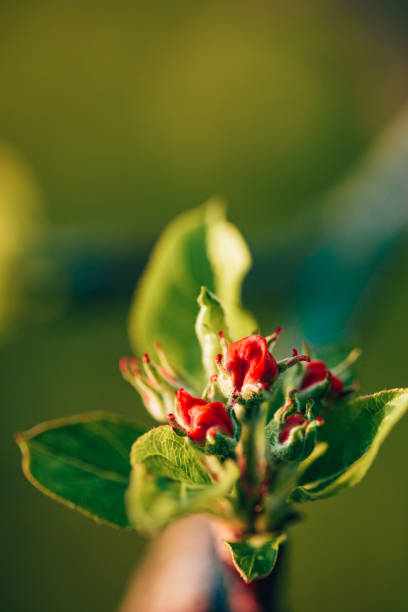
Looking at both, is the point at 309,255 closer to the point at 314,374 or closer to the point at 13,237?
the point at 13,237

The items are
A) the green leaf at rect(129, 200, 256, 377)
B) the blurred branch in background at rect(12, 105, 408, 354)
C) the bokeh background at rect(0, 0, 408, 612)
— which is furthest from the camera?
the bokeh background at rect(0, 0, 408, 612)

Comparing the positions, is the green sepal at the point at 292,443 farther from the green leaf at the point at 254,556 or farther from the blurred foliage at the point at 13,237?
the blurred foliage at the point at 13,237

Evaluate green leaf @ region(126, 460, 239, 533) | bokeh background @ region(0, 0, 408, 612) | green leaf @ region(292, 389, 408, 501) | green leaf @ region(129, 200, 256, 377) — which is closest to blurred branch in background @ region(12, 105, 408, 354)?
bokeh background @ region(0, 0, 408, 612)

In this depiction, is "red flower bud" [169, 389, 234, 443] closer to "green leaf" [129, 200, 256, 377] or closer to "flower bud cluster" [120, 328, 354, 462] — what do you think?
"flower bud cluster" [120, 328, 354, 462]

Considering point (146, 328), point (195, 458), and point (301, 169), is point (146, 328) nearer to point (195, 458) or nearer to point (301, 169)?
point (195, 458)

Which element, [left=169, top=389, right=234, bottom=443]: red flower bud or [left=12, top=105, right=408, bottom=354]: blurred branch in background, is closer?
[left=169, top=389, right=234, bottom=443]: red flower bud

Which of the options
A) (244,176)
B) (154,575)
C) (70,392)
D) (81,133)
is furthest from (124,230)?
(81,133)

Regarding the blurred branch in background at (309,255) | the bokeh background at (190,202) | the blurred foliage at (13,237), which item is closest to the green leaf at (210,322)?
the bokeh background at (190,202)
